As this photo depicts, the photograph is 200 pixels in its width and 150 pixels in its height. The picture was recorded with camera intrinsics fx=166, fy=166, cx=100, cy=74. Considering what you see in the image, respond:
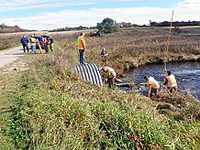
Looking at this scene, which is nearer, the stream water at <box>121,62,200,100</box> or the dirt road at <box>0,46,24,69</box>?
the stream water at <box>121,62,200,100</box>

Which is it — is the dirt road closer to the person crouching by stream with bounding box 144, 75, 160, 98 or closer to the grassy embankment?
the grassy embankment

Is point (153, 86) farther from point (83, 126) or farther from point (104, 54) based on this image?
point (104, 54)

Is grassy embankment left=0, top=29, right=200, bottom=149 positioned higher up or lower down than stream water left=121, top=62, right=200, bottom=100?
higher up

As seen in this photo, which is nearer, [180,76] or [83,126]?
[83,126]

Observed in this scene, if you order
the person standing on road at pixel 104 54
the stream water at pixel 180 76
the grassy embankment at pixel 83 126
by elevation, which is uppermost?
the person standing on road at pixel 104 54

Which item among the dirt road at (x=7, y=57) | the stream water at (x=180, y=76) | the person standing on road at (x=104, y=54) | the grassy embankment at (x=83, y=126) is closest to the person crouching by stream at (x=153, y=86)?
the stream water at (x=180, y=76)

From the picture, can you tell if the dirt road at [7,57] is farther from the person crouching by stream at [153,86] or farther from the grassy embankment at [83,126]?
the person crouching by stream at [153,86]

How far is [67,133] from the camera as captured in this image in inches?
148

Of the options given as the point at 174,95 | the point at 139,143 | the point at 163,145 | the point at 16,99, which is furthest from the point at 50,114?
the point at 174,95

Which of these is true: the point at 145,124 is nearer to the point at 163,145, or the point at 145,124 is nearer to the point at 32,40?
the point at 163,145

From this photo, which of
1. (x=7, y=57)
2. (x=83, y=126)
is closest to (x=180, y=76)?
(x=83, y=126)

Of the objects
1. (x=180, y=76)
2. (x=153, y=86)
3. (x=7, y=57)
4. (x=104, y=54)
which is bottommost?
(x=180, y=76)

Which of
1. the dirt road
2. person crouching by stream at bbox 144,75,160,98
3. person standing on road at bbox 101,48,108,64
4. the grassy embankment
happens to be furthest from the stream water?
the dirt road

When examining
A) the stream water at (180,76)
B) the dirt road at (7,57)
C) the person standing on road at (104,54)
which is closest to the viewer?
the stream water at (180,76)
